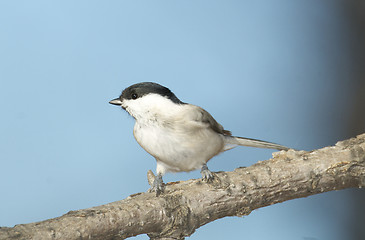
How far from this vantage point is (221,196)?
1.49 m

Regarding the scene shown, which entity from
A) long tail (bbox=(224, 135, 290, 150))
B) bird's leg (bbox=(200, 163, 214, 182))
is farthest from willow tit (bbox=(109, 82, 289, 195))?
long tail (bbox=(224, 135, 290, 150))

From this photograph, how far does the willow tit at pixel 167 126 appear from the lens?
1.58 metres

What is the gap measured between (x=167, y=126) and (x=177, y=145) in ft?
0.26

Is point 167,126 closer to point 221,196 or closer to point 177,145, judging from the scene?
point 177,145

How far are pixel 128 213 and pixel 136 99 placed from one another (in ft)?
1.48

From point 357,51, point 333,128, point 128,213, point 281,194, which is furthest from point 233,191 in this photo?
point 357,51

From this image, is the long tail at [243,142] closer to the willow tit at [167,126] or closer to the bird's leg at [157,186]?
the willow tit at [167,126]

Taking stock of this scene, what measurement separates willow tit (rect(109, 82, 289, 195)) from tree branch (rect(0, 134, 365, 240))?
92mm

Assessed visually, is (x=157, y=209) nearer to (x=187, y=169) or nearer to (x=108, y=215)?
(x=108, y=215)

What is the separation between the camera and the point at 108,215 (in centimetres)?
129

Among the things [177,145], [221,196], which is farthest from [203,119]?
[221,196]

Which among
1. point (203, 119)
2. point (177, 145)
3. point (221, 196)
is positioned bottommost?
point (221, 196)

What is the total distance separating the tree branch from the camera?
128cm

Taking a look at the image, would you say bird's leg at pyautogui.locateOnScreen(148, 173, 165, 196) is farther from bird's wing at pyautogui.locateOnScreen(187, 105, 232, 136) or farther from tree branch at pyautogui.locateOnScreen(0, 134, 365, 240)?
bird's wing at pyautogui.locateOnScreen(187, 105, 232, 136)
